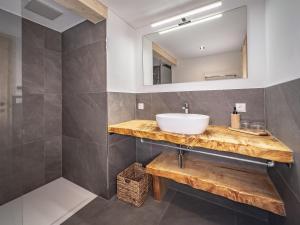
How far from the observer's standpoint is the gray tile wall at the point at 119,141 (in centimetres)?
169

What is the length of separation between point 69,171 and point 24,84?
51.8 inches

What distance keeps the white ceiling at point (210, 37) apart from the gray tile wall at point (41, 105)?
59.9 inches

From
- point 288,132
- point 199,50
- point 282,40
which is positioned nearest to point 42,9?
point 199,50

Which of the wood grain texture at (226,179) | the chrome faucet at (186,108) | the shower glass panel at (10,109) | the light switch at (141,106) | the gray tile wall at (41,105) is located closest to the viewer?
the wood grain texture at (226,179)

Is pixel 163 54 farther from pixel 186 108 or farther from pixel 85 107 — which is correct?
pixel 85 107

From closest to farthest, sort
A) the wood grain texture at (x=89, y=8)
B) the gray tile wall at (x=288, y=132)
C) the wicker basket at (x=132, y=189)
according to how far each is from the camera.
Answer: the gray tile wall at (x=288, y=132) → the wood grain texture at (x=89, y=8) → the wicker basket at (x=132, y=189)

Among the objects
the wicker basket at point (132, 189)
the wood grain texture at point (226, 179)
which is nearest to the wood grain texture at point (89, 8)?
the wood grain texture at point (226, 179)

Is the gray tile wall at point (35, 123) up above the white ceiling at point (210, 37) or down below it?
below

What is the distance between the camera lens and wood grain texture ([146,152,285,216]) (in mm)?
995

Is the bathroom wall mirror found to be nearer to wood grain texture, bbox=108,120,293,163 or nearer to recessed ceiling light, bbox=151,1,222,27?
recessed ceiling light, bbox=151,1,222,27

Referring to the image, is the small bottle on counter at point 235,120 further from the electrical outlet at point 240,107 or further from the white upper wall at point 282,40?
the white upper wall at point 282,40

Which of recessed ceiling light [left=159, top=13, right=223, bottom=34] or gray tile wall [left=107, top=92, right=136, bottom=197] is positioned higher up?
recessed ceiling light [left=159, top=13, right=223, bottom=34]

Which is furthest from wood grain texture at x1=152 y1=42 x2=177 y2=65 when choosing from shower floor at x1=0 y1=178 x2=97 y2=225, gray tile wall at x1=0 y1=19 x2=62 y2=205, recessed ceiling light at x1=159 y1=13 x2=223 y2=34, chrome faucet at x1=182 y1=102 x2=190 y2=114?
shower floor at x1=0 y1=178 x2=97 y2=225

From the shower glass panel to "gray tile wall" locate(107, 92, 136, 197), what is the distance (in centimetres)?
92
